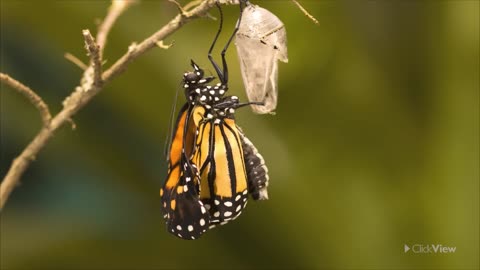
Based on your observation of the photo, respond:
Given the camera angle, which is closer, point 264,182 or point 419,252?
point 264,182

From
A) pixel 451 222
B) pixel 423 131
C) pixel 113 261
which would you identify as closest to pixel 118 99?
pixel 113 261

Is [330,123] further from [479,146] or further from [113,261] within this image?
[113,261]

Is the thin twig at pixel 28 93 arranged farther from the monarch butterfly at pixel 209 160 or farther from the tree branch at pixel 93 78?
the monarch butterfly at pixel 209 160

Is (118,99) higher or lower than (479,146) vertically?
higher

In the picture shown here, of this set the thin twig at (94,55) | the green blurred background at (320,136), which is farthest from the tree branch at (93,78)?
the green blurred background at (320,136)

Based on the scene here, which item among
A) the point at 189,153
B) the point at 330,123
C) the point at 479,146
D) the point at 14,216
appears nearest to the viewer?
the point at 189,153

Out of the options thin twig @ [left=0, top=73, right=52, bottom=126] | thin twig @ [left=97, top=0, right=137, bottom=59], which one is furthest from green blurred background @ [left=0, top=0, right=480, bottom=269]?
thin twig @ [left=0, top=73, right=52, bottom=126]

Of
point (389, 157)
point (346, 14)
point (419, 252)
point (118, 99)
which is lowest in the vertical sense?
point (419, 252)
